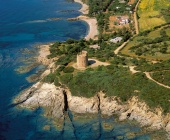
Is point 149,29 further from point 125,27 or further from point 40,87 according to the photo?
point 40,87

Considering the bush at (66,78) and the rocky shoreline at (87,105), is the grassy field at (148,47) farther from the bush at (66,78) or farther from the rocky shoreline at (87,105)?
the rocky shoreline at (87,105)

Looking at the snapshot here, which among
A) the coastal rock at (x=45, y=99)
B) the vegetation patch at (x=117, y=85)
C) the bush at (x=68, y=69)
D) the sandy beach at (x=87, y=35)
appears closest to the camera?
the vegetation patch at (x=117, y=85)

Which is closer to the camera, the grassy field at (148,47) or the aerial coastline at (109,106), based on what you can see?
the aerial coastline at (109,106)


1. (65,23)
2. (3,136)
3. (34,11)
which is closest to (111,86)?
(3,136)

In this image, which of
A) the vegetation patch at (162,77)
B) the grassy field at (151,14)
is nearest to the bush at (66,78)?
the vegetation patch at (162,77)

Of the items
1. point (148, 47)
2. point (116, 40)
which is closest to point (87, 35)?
point (116, 40)

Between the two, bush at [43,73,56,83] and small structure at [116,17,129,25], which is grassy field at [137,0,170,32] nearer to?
small structure at [116,17,129,25]

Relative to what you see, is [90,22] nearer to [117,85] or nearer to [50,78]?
[50,78]

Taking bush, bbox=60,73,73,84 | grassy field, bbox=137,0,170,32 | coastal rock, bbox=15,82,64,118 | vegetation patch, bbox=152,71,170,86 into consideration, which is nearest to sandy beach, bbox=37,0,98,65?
grassy field, bbox=137,0,170,32
